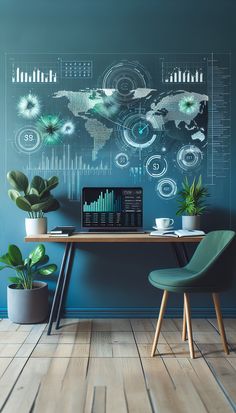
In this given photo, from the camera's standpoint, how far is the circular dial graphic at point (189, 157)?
11.6 ft

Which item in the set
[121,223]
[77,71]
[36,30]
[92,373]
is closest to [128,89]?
[77,71]

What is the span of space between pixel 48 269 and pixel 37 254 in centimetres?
15

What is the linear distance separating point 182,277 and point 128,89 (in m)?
1.68

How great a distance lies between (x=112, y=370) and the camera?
95.2 inches

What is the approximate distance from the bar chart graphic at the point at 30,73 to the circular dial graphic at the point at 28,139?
1.29 ft

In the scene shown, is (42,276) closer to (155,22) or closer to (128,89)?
Answer: (128,89)

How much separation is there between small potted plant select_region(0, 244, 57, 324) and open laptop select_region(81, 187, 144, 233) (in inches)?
17.7

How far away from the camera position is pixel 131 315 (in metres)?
3.52


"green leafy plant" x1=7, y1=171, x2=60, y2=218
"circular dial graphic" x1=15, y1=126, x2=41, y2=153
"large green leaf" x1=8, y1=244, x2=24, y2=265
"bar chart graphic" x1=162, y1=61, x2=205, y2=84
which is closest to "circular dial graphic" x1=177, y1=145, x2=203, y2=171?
"bar chart graphic" x1=162, y1=61, x2=205, y2=84

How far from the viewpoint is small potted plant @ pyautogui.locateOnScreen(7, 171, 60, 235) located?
316 cm

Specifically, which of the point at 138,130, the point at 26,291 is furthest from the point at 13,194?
the point at 138,130

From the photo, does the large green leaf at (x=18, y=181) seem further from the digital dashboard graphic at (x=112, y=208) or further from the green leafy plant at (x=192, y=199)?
the green leafy plant at (x=192, y=199)

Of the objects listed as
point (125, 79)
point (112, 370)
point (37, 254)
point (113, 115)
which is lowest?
point (112, 370)

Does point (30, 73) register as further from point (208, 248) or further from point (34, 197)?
point (208, 248)
